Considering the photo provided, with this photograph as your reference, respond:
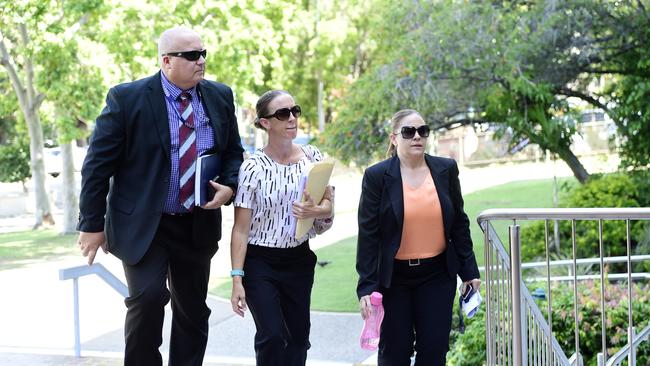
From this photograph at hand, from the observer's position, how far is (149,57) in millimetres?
20578

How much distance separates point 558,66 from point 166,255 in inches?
336

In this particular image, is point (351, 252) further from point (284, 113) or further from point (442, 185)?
point (284, 113)

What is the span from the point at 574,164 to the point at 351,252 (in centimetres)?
470

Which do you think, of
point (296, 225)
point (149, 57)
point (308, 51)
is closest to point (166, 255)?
point (296, 225)

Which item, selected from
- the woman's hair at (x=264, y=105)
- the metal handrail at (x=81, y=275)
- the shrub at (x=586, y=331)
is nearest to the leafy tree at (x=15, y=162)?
the metal handrail at (x=81, y=275)

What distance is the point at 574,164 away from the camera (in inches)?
543

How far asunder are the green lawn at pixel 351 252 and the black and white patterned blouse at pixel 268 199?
15.8 feet

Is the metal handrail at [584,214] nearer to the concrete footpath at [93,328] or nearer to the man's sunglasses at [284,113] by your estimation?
the man's sunglasses at [284,113]

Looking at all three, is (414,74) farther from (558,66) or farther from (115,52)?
(115,52)

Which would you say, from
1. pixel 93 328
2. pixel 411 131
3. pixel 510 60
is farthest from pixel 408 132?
pixel 510 60

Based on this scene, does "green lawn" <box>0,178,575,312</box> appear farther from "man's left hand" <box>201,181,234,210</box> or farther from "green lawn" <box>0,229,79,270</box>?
"man's left hand" <box>201,181,234,210</box>

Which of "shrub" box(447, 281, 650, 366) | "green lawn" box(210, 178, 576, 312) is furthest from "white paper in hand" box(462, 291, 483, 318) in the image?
"green lawn" box(210, 178, 576, 312)

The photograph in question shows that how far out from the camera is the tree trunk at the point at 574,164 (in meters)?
13.1

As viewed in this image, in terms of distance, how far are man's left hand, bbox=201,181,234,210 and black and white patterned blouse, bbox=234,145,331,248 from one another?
146mm
